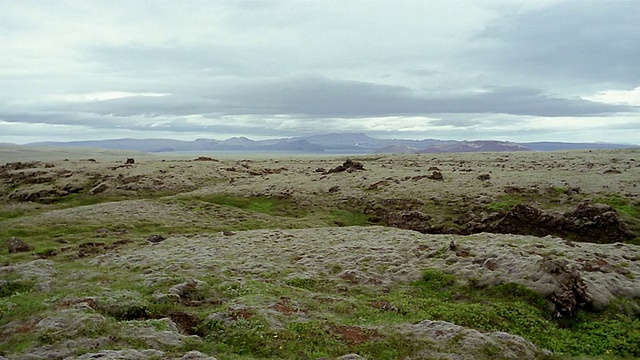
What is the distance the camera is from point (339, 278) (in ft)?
93.3

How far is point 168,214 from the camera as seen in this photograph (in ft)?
173

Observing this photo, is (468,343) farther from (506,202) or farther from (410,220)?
(506,202)

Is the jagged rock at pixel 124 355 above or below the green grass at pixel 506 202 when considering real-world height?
below

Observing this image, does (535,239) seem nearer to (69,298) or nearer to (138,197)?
(69,298)

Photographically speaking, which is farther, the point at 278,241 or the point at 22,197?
the point at 22,197

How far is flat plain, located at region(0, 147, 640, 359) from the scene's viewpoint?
1881 cm

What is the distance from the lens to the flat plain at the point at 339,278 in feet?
61.7

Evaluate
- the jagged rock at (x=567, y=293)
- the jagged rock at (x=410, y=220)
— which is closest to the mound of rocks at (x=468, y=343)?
the jagged rock at (x=567, y=293)

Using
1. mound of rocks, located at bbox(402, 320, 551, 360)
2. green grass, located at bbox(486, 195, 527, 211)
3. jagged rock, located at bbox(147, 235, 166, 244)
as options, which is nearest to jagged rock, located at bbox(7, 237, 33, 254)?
jagged rock, located at bbox(147, 235, 166, 244)

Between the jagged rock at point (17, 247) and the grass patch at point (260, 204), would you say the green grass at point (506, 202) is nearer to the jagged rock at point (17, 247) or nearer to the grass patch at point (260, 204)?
the grass patch at point (260, 204)

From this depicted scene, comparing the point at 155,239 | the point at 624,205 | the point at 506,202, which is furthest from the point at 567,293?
the point at 155,239

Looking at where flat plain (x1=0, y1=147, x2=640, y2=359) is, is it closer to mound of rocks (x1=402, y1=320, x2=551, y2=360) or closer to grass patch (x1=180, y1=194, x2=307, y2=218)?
mound of rocks (x1=402, y1=320, x2=551, y2=360)

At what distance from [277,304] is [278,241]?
15559 millimetres

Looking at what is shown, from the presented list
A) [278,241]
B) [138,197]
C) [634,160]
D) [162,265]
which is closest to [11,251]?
[162,265]
